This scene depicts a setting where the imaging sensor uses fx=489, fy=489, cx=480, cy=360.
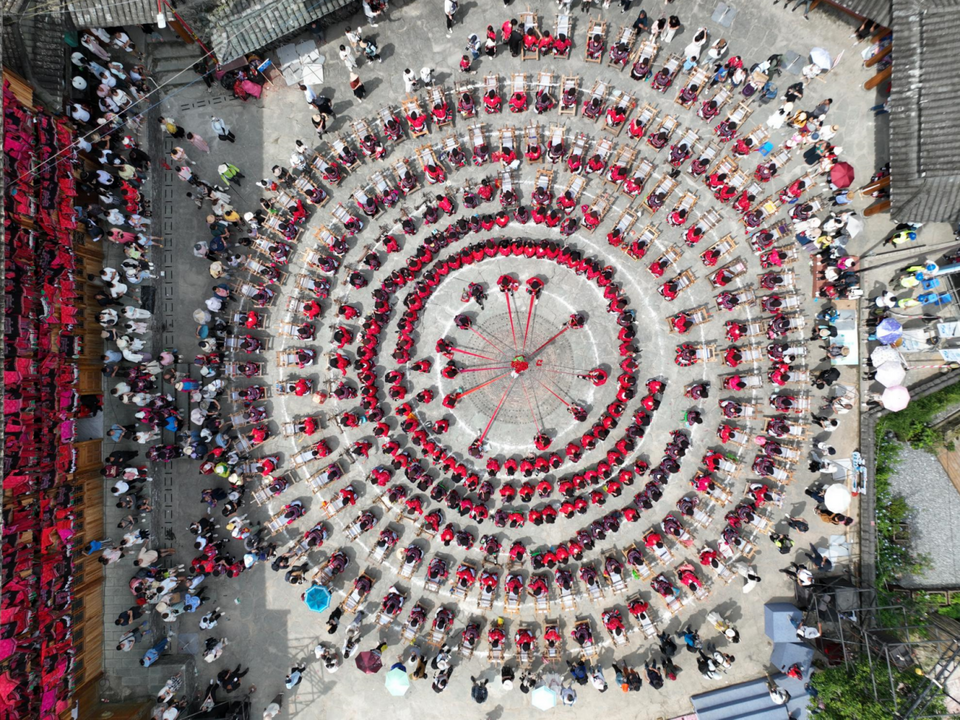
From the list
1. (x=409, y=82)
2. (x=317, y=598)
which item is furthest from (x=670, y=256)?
(x=317, y=598)

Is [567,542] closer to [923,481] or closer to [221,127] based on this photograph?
[923,481]

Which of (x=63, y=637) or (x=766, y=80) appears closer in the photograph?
(x=63, y=637)

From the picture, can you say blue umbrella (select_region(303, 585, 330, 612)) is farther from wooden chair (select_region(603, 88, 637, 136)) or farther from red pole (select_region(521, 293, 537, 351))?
wooden chair (select_region(603, 88, 637, 136))

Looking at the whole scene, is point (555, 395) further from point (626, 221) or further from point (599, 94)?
point (599, 94)

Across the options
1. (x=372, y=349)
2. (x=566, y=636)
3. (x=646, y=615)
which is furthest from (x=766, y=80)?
(x=566, y=636)

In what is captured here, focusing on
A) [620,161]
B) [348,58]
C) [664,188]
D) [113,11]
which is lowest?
[664,188]

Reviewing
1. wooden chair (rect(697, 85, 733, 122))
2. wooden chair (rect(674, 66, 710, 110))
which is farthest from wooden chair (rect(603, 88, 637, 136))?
wooden chair (rect(697, 85, 733, 122))

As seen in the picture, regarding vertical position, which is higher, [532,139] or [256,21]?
[256,21]
